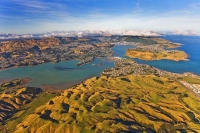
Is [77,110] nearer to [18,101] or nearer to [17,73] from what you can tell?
[18,101]

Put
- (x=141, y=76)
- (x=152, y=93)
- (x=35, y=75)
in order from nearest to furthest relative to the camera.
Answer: (x=152, y=93)
(x=141, y=76)
(x=35, y=75)

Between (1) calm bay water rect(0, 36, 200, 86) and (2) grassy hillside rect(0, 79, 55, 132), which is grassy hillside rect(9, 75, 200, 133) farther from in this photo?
(1) calm bay water rect(0, 36, 200, 86)

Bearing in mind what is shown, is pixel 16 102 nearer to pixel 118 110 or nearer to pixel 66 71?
pixel 118 110

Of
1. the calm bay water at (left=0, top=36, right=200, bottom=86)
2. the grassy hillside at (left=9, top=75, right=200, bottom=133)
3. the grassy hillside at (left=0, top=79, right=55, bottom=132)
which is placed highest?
the grassy hillside at (left=9, top=75, right=200, bottom=133)

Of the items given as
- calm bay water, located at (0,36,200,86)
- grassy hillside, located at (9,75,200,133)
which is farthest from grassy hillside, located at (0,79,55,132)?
calm bay water, located at (0,36,200,86)

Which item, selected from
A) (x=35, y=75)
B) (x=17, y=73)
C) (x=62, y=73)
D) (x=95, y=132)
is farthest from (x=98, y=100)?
(x=17, y=73)

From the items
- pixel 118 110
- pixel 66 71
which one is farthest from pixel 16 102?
pixel 66 71

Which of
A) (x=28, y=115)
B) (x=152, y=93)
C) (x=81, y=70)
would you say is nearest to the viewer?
(x=28, y=115)

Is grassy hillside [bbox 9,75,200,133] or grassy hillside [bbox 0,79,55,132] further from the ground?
grassy hillside [bbox 9,75,200,133]
